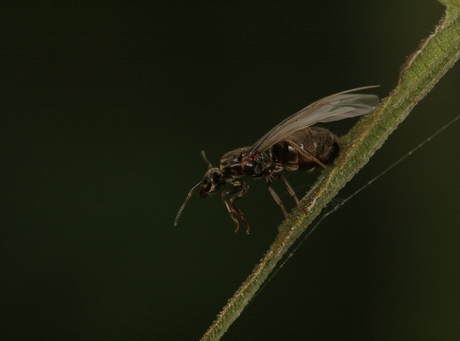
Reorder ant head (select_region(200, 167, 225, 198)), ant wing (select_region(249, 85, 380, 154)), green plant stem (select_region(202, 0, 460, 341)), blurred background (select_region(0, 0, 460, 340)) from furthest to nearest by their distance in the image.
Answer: blurred background (select_region(0, 0, 460, 340))
ant head (select_region(200, 167, 225, 198))
ant wing (select_region(249, 85, 380, 154))
green plant stem (select_region(202, 0, 460, 341))

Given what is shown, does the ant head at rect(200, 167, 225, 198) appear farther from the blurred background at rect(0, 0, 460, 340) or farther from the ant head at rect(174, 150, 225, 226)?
the blurred background at rect(0, 0, 460, 340)

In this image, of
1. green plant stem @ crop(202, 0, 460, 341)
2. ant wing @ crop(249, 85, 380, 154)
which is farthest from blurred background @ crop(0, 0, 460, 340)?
green plant stem @ crop(202, 0, 460, 341)

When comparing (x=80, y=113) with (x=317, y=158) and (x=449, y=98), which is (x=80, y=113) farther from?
(x=449, y=98)

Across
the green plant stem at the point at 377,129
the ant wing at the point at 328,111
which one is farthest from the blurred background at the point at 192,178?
the green plant stem at the point at 377,129

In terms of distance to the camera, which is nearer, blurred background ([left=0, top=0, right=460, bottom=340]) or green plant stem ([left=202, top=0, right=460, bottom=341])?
green plant stem ([left=202, top=0, right=460, bottom=341])

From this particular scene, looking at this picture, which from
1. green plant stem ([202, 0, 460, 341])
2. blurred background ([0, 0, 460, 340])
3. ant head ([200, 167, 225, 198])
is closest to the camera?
green plant stem ([202, 0, 460, 341])
